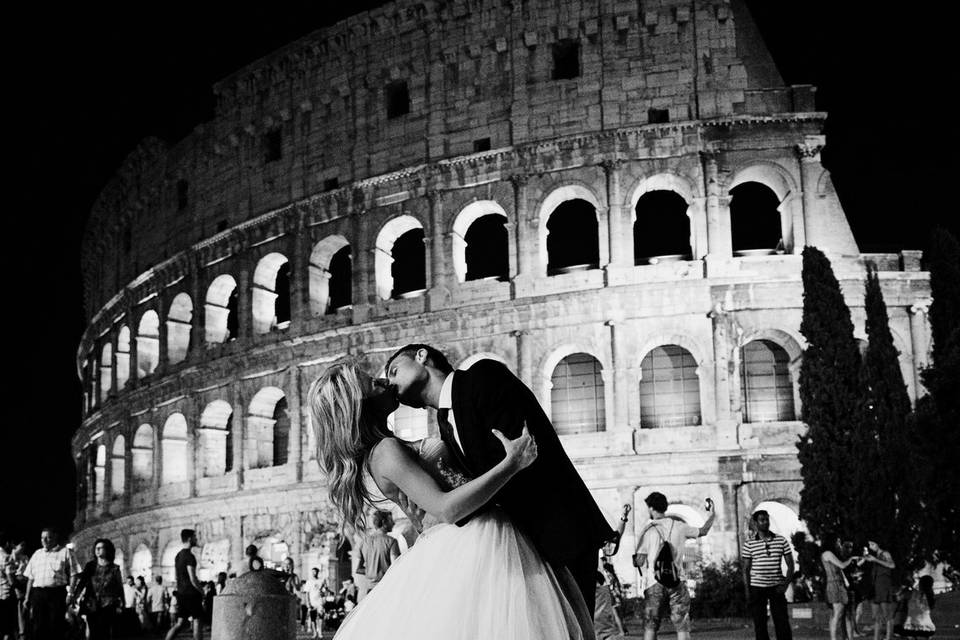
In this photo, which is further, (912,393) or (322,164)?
(322,164)

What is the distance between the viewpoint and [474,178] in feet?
89.3

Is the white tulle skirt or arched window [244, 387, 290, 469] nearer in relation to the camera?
the white tulle skirt

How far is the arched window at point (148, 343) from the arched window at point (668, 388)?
16163 mm

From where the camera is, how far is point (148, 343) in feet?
117

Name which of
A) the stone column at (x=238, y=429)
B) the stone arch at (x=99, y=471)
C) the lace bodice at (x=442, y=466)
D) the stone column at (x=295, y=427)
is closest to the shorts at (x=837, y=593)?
the lace bodice at (x=442, y=466)

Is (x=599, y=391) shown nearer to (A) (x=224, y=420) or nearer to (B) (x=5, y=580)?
(A) (x=224, y=420)

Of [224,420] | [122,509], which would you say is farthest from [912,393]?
[122,509]

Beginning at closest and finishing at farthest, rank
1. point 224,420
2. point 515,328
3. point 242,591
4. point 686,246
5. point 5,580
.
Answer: point 242,591, point 5,580, point 515,328, point 224,420, point 686,246

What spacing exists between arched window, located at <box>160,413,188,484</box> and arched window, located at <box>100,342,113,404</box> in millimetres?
5822

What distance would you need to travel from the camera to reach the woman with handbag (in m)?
14.1

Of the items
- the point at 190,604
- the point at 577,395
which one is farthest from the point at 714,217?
the point at 190,604

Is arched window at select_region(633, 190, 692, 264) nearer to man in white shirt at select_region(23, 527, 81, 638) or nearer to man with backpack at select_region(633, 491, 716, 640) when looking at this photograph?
man in white shirt at select_region(23, 527, 81, 638)

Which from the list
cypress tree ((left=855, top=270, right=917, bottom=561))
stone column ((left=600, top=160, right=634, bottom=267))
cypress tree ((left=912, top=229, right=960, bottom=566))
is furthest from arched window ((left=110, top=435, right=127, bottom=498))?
cypress tree ((left=912, top=229, right=960, bottom=566))

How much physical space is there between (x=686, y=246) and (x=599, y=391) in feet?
30.1
